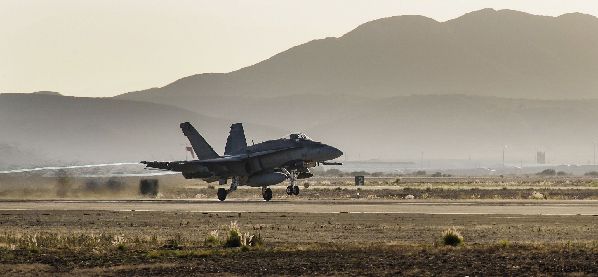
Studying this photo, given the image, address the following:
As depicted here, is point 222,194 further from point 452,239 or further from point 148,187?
point 452,239

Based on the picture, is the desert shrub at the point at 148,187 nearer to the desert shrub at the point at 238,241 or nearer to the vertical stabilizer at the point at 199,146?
the vertical stabilizer at the point at 199,146

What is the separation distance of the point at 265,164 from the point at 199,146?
9753 millimetres

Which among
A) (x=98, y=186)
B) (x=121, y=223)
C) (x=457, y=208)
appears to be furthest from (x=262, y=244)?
(x=98, y=186)

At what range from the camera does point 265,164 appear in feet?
242

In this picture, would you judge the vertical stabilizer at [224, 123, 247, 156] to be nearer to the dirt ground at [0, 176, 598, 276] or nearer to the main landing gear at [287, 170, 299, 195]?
the main landing gear at [287, 170, 299, 195]

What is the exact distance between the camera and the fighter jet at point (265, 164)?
71.8 metres

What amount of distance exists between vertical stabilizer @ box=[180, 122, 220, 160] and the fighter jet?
2.84 m

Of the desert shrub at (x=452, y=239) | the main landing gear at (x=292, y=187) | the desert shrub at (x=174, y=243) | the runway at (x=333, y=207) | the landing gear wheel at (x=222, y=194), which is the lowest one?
Result: the desert shrub at (x=174, y=243)

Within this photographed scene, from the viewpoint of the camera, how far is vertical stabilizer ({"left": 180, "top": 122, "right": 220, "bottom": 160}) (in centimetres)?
8119

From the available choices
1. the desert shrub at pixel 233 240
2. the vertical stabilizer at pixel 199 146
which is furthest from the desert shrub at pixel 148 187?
the desert shrub at pixel 233 240

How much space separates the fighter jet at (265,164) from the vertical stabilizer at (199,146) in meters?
2.84

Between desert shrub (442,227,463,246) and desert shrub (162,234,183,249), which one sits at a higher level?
desert shrub (442,227,463,246)

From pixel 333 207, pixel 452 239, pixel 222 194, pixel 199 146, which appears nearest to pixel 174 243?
pixel 452 239

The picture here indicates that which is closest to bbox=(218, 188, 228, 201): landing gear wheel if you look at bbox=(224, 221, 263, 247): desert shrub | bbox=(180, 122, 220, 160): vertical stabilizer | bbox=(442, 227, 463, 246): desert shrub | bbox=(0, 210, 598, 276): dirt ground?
bbox=(180, 122, 220, 160): vertical stabilizer
